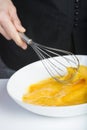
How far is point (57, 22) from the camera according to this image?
3.61 feet

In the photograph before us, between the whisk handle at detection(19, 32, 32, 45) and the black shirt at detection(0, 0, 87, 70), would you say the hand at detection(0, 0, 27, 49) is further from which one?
the black shirt at detection(0, 0, 87, 70)

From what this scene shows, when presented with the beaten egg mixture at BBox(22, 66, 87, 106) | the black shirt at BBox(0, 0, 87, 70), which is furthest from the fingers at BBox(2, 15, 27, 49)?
the black shirt at BBox(0, 0, 87, 70)

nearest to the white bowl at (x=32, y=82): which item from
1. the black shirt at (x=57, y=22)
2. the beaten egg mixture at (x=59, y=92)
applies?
the beaten egg mixture at (x=59, y=92)

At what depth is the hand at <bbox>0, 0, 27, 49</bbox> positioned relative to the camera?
0.79 metres

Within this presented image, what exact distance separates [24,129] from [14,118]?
0.15ft

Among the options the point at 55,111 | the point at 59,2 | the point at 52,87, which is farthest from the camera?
the point at 59,2

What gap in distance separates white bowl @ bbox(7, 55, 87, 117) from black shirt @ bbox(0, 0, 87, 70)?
268 millimetres

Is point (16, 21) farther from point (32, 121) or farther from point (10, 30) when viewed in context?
point (32, 121)

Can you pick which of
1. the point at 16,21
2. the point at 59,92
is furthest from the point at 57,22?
the point at 59,92

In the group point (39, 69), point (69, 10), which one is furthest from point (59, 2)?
point (39, 69)

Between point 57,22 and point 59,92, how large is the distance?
1.37 ft

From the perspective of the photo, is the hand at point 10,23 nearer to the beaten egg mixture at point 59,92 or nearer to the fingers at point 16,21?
the fingers at point 16,21

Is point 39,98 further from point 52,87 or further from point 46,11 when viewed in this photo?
point 46,11

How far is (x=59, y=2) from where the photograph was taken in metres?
1.05
